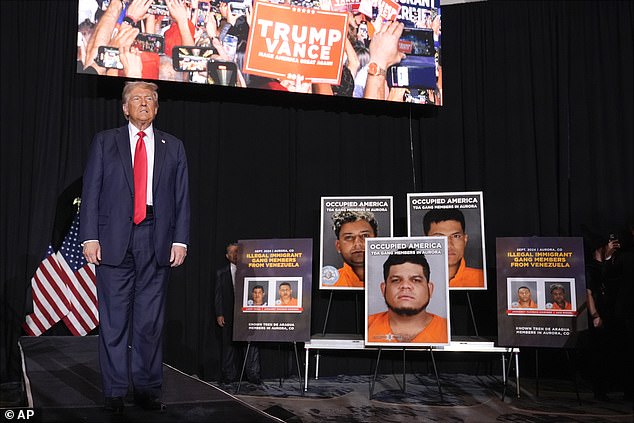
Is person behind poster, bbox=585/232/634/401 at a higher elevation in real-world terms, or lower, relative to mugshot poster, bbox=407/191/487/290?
lower

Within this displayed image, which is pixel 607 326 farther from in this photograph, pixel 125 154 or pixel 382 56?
pixel 125 154

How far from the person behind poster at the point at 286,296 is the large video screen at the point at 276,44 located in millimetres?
1988

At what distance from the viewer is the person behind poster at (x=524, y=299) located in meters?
5.41

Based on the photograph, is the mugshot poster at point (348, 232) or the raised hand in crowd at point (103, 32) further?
the mugshot poster at point (348, 232)

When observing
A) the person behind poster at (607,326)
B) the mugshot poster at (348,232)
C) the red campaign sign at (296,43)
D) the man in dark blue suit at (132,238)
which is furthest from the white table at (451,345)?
the man in dark blue suit at (132,238)

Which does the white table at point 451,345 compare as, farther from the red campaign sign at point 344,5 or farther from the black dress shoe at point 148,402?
the red campaign sign at point 344,5

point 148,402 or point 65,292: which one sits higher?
point 65,292

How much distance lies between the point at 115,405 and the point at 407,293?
2.85 meters

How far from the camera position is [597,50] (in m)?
7.09

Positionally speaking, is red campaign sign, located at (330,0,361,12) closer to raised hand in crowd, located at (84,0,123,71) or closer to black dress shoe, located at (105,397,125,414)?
raised hand in crowd, located at (84,0,123,71)

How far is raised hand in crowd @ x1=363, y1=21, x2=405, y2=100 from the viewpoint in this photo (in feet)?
21.6

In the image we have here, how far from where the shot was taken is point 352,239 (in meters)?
6.33

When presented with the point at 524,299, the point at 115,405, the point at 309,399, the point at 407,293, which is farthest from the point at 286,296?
the point at 115,405

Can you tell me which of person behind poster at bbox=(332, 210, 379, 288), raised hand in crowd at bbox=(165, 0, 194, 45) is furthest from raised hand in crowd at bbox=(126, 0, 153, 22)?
person behind poster at bbox=(332, 210, 379, 288)
